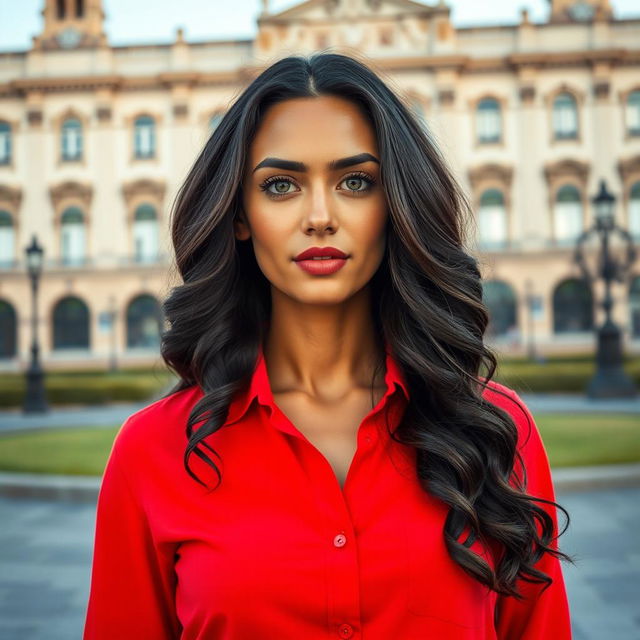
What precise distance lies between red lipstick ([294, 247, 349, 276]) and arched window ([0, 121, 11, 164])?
3942 cm

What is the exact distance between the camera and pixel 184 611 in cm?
166

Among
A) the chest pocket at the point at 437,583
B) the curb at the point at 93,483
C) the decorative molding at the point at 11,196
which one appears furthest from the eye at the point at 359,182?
the decorative molding at the point at 11,196

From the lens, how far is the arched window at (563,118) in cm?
3591

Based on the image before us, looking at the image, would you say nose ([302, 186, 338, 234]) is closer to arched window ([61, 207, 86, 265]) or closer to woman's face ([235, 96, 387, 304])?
woman's face ([235, 96, 387, 304])

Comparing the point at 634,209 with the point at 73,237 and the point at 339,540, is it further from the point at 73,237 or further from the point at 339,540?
the point at 339,540

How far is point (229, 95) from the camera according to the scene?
35.1 m

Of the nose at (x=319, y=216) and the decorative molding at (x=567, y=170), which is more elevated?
the decorative molding at (x=567, y=170)

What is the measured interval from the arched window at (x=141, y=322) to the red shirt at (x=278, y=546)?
35.0 metres

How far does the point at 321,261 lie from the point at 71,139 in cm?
3823

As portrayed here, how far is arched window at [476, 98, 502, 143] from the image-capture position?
36.1 m

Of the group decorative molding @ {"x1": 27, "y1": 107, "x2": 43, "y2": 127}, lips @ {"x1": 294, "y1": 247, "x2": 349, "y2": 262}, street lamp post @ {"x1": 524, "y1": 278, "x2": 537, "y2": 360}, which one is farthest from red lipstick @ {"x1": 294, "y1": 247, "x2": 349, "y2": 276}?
decorative molding @ {"x1": 27, "y1": 107, "x2": 43, "y2": 127}

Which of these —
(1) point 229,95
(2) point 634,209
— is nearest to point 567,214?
(2) point 634,209

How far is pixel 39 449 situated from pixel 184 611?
1006cm

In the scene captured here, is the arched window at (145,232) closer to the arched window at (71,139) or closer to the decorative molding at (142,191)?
the decorative molding at (142,191)
